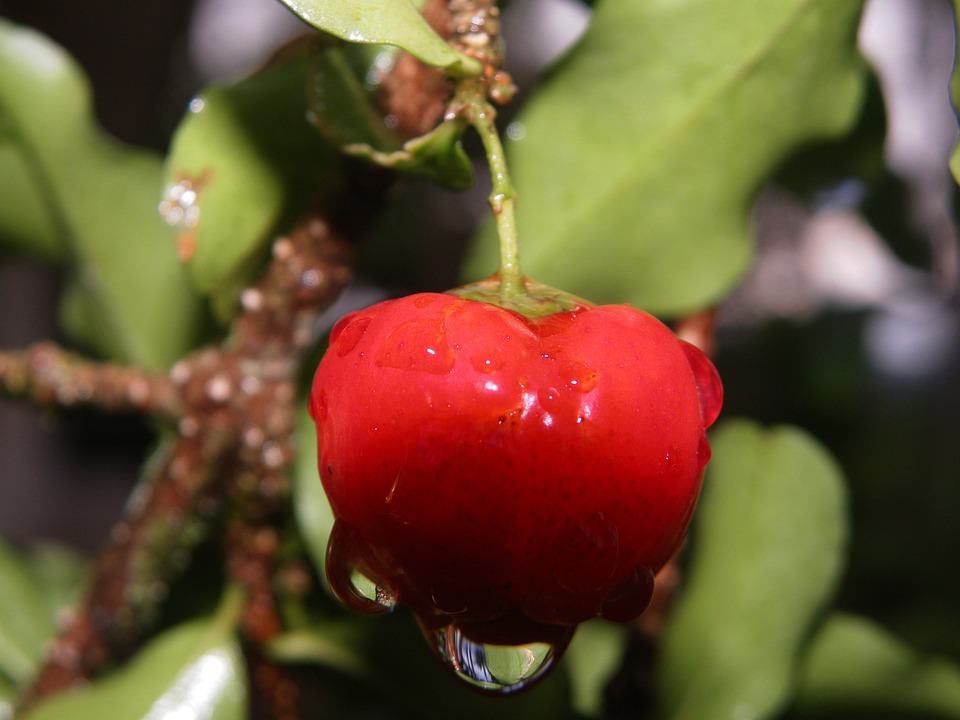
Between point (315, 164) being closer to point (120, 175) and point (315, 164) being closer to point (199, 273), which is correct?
point (199, 273)

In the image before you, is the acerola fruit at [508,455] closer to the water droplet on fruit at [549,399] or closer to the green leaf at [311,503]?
the water droplet on fruit at [549,399]

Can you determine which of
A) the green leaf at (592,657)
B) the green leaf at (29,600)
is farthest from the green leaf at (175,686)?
the green leaf at (592,657)

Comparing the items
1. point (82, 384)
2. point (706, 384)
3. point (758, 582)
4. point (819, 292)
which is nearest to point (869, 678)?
point (758, 582)

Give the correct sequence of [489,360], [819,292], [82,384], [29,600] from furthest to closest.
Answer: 1. [819,292]
2. [29,600]
3. [82,384]
4. [489,360]

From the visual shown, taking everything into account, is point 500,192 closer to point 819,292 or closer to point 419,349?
point 419,349

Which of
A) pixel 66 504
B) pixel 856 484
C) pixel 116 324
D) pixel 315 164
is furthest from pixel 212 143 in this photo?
pixel 66 504
